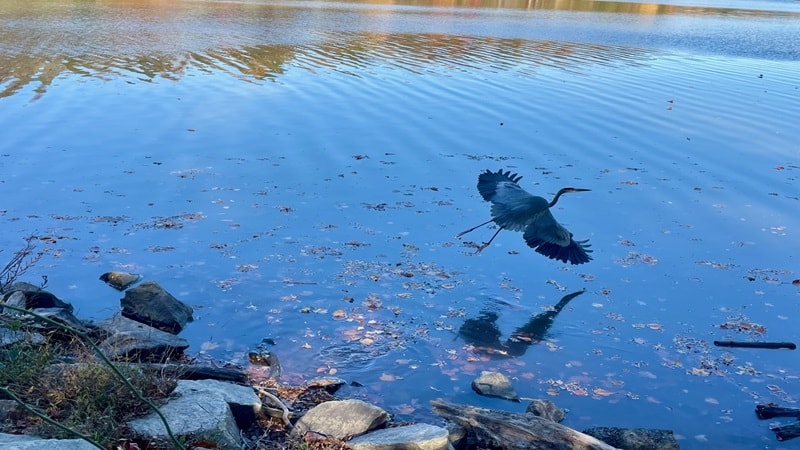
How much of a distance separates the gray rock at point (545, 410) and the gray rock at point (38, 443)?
2.97m

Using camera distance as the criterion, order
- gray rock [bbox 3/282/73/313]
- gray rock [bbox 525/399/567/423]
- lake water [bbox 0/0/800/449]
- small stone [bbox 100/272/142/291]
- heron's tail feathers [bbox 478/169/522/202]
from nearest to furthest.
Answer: gray rock [bbox 525/399/567/423] → gray rock [bbox 3/282/73/313] → lake water [bbox 0/0/800/449] → small stone [bbox 100/272/142/291] → heron's tail feathers [bbox 478/169/522/202]

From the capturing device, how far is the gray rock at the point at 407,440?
460 centimetres

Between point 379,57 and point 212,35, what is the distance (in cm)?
640

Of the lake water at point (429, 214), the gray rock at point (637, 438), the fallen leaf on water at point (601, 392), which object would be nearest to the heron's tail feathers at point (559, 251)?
the lake water at point (429, 214)

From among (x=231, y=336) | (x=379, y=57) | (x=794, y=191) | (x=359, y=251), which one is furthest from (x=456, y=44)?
(x=231, y=336)

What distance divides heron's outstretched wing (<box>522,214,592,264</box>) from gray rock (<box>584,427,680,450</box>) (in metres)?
2.26

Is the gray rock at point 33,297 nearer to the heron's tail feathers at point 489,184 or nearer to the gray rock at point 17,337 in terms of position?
the gray rock at point 17,337

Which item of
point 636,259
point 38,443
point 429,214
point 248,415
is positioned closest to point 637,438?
point 248,415

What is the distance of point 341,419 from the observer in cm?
501

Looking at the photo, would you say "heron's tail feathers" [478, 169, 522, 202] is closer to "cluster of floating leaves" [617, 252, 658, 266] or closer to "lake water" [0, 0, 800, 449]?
"lake water" [0, 0, 800, 449]

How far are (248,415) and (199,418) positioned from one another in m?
0.59

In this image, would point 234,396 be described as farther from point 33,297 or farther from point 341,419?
point 33,297

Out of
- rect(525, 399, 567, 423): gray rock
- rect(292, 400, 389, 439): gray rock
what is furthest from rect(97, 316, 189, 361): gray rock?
rect(525, 399, 567, 423): gray rock

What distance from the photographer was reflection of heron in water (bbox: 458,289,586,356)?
6699 mm
